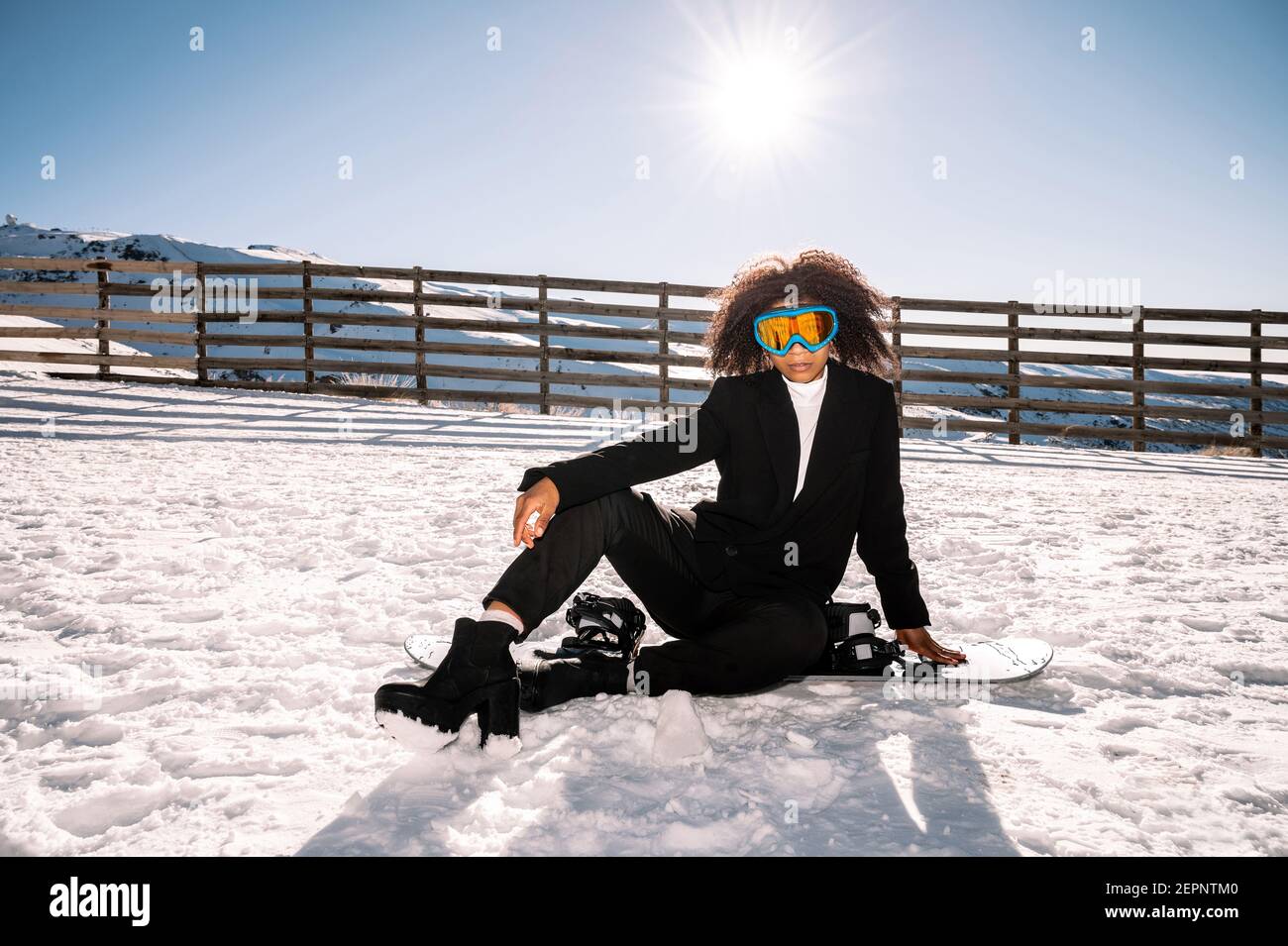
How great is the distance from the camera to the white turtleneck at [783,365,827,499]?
71.8 inches

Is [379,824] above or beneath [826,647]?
beneath

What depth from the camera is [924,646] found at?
6.05 feet

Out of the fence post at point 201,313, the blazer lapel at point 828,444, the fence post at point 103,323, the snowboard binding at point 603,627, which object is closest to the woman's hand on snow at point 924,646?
the blazer lapel at point 828,444

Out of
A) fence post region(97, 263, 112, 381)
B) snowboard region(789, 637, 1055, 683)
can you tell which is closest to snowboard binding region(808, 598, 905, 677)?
snowboard region(789, 637, 1055, 683)

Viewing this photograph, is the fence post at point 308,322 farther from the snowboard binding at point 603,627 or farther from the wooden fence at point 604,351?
the snowboard binding at point 603,627

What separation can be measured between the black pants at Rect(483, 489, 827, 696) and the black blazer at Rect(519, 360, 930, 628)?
0.09m

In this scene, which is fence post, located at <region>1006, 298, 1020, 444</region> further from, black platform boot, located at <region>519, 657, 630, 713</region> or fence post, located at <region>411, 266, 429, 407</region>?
black platform boot, located at <region>519, 657, 630, 713</region>

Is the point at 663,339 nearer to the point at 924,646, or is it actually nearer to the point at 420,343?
the point at 420,343

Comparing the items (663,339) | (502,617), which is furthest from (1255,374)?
(502,617)

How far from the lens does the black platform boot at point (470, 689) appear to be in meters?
1.38
